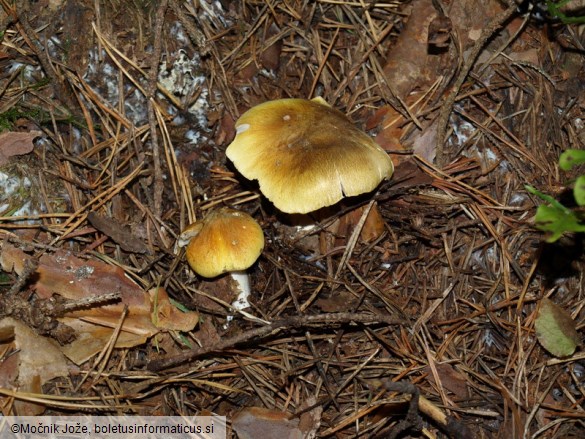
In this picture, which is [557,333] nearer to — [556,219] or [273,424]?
[556,219]

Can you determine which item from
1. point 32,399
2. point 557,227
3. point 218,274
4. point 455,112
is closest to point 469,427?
point 557,227

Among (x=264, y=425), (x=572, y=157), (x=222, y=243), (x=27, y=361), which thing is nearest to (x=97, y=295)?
(x=27, y=361)

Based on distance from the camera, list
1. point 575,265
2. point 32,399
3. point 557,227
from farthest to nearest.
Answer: point 575,265 < point 32,399 < point 557,227

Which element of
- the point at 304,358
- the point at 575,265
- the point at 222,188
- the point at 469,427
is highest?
the point at 222,188

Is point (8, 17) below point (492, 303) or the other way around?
the other way around

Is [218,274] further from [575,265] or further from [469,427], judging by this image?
[575,265]

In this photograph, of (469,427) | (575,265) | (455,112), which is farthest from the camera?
(455,112)

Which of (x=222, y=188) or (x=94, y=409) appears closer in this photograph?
(x=94, y=409)

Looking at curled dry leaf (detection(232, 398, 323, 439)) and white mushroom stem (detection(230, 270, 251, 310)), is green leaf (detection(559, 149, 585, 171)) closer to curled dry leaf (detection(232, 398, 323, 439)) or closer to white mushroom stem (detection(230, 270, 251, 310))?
curled dry leaf (detection(232, 398, 323, 439))
